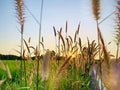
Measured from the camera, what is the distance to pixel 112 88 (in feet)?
3.92

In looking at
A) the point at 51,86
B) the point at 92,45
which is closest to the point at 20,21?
the point at 92,45

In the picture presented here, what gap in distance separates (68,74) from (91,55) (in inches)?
13.8

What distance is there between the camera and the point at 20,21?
2.88m

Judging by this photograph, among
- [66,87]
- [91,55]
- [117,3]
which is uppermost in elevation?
[117,3]

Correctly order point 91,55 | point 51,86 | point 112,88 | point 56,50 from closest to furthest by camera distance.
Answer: point 112,88 → point 51,86 → point 91,55 → point 56,50

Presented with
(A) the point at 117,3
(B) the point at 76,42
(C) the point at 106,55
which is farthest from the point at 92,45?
(C) the point at 106,55

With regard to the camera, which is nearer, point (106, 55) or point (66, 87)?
point (106, 55)

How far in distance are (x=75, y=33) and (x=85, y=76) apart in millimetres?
784

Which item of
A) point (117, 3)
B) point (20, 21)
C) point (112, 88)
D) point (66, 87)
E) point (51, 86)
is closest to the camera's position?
point (112, 88)

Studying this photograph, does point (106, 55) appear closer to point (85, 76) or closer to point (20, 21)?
point (20, 21)

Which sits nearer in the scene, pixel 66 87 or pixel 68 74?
pixel 66 87

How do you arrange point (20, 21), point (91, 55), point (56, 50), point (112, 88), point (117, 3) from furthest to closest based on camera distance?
point (56, 50)
point (91, 55)
point (20, 21)
point (117, 3)
point (112, 88)

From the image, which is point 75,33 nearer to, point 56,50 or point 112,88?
point 56,50

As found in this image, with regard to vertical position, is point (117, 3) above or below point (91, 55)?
above
